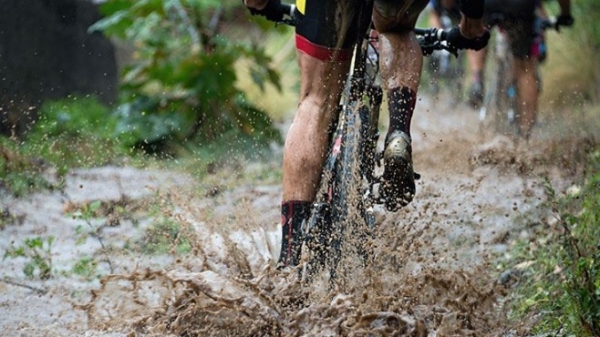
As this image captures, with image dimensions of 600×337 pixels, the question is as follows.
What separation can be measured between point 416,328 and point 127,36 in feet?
16.3

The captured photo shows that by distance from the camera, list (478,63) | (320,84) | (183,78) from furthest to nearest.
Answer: (478,63) → (183,78) → (320,84)

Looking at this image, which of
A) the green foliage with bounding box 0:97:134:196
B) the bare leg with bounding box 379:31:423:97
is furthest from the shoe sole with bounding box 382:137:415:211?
the green foliage with bounding box 0:97:134:196

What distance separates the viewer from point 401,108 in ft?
11.6

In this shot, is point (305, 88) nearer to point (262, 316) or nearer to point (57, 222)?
point (262, 316)

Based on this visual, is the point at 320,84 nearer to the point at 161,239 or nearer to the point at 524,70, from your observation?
the point at 161,239

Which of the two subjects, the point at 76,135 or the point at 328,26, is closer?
the point at 328,26

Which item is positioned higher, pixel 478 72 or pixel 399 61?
pixel 399 61

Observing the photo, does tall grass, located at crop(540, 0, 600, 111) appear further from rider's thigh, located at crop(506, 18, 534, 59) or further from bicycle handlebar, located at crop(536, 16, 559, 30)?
bicycle handlebar, located at crop(536, 16, 559, 30)

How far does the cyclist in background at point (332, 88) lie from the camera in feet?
11.4

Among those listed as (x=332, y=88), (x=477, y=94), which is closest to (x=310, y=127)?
(x=332, y=88)

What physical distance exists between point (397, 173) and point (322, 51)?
0.49 metres

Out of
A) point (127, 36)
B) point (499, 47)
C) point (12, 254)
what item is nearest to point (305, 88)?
point (12, 254)

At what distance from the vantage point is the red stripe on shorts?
3.50 meters

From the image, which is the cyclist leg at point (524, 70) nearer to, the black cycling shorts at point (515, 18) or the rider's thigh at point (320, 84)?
the black cycling shorts at point (515, 18)
